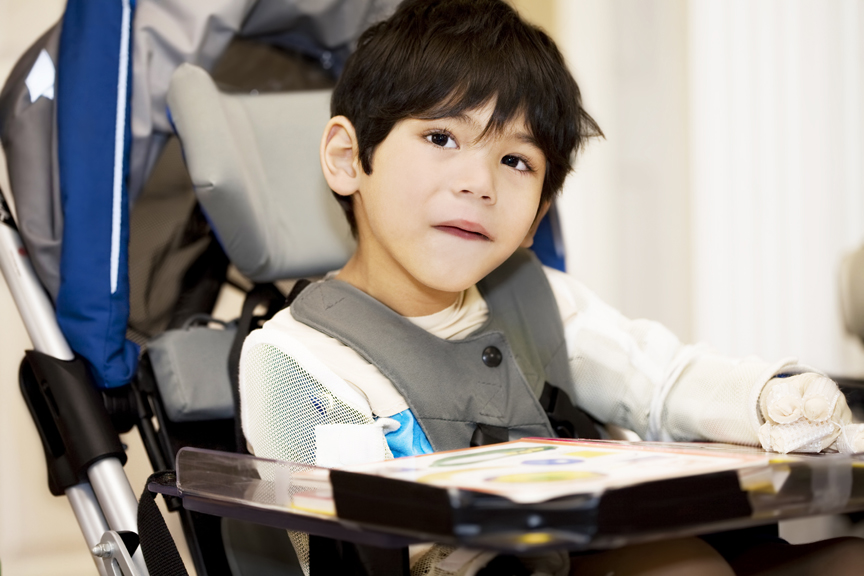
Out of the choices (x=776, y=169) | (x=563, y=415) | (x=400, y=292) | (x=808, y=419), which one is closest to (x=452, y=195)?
(x=400, y=292)

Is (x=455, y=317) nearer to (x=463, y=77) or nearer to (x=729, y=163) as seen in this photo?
(x=463, y=77)

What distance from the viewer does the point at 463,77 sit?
0.76 meters

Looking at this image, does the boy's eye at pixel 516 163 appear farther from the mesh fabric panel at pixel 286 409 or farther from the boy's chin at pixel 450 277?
the mesh fabric panel at pixel 286 409

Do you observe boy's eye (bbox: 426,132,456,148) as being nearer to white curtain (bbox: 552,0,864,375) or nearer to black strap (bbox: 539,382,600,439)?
black strap (bbox: 539,382,600,439)

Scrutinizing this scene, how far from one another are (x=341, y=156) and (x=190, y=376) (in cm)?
29

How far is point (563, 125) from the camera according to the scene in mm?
826

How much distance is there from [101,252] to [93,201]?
0.18ft

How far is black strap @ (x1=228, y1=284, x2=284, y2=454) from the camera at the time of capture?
0.84 metres

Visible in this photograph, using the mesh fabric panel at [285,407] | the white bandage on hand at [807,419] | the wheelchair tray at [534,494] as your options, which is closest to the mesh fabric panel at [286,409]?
the mesh fabric panel at [285,407]

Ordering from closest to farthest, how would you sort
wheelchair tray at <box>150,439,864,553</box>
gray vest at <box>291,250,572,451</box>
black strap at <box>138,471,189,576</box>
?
wheelchair tray at <box>150,439,864,553</box>
black strap at <box>138,471,189,576</box>
gray vest at <box>291,250,572,451</box>

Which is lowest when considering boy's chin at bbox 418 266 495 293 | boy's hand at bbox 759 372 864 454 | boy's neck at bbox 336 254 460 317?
boy's hand at bbox 759 372 864 454

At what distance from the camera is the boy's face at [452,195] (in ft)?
2.47

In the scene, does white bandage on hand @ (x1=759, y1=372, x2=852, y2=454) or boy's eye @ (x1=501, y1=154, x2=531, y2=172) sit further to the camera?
boy's eye @ (x1=501, y1=154, x2=531, y2=172)

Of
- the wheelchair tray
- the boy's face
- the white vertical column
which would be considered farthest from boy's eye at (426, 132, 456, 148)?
the white vertical column
